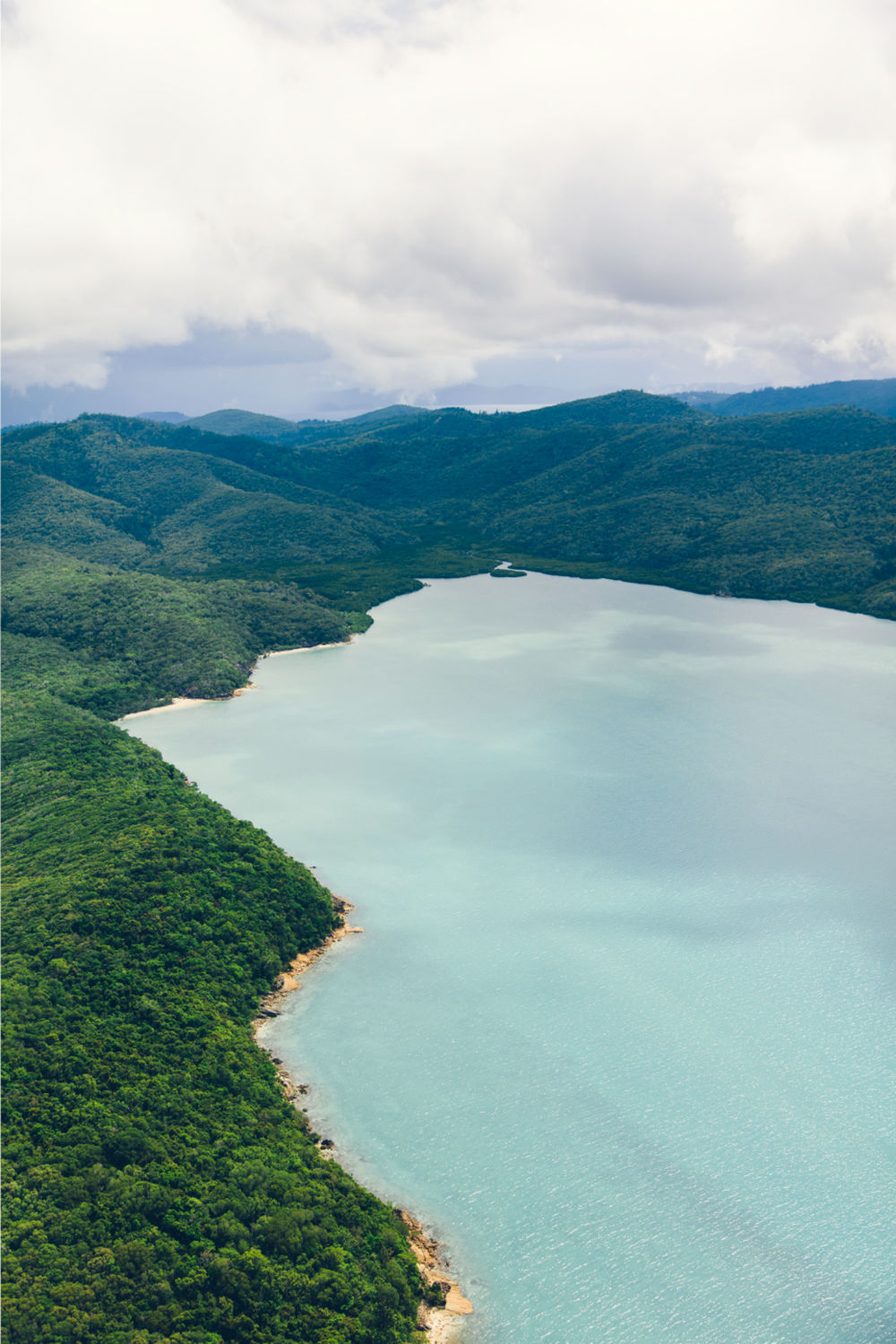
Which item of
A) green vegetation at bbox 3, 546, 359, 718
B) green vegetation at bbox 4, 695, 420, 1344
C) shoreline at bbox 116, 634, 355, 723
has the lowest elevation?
green vegetation at bbox 4, 695, 420, 1344

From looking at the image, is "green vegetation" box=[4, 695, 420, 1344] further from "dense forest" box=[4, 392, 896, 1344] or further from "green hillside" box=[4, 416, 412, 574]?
"green hillside" box=[4, 416, 412, 574]

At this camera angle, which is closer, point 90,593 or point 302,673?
point 302,673

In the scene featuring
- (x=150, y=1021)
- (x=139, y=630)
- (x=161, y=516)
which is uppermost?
(x=161, y=516)

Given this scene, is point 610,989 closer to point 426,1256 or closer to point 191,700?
point 426,1256

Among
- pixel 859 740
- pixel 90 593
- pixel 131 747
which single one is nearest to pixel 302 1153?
pixel 131 747

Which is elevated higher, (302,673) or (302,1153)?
(302,673)

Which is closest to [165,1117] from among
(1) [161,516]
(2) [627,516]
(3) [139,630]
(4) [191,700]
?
(4) [191,700]

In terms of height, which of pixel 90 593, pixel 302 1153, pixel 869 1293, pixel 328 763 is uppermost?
pixel 90 593

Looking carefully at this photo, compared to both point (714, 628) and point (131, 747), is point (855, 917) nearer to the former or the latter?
point (131, 747)

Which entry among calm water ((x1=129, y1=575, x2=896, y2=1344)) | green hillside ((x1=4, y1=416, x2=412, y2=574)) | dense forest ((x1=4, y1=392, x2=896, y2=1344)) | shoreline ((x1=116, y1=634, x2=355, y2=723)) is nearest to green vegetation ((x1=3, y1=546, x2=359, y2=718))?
dense forest ((x1=4, y1=392, x2=896, y2=1344))
